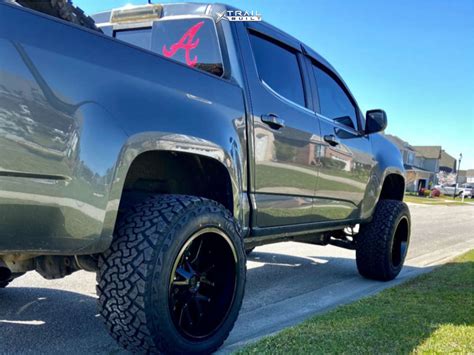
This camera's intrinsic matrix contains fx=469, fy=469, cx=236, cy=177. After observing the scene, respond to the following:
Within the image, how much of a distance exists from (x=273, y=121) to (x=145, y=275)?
4.89 feet

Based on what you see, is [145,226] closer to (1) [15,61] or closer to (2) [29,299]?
(1) [15,61]

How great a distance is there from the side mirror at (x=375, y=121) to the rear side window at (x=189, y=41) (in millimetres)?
2290

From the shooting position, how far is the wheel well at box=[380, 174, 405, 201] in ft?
18.4

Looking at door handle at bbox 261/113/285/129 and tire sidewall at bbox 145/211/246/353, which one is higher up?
door handle at bbox 261/113/285/129

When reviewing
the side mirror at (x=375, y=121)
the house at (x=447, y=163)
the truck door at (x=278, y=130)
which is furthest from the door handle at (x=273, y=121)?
the house at (x=447, y=163)

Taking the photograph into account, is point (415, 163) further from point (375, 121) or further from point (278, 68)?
point (278, 68)

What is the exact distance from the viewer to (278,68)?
12.0 ft

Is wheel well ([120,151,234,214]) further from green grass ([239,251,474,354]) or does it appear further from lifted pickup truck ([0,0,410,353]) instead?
green grass ([239,251,474,354])

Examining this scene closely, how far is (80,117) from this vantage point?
1907mm

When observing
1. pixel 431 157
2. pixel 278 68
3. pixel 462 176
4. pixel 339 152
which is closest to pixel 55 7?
pixel 278 68

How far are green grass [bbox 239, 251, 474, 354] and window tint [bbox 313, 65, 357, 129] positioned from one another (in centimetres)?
168

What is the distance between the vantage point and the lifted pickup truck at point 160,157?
181 centimetres

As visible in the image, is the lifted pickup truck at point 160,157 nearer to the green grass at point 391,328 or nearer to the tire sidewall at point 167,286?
the tire sidewall at point 167,286

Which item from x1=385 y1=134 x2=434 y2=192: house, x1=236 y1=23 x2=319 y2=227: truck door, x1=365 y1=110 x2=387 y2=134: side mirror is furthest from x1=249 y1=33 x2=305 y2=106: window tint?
x1=385 y1=134 x2=434 y2=192: house
